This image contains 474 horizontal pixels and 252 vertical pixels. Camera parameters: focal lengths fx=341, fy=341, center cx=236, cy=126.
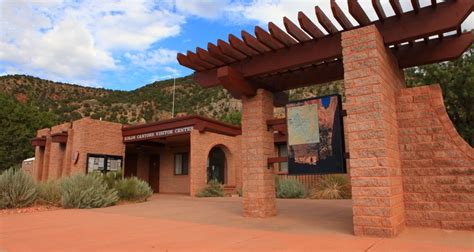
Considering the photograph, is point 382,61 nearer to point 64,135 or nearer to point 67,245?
point 67,245

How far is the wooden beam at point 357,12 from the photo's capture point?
5.58m

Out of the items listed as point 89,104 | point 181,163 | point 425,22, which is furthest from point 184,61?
point 89,104

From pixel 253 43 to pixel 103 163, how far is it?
13.2 metres

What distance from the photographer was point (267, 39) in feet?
22.9

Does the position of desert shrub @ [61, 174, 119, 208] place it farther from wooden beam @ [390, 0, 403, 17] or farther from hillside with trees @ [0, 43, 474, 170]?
hillside with trees @ [0, 43, 474, 170]

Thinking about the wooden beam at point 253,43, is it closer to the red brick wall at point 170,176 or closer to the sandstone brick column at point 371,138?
the sandstone brick column at point 371,138

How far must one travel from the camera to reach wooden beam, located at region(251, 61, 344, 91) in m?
7.90

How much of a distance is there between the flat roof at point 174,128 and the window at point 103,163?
1.30m

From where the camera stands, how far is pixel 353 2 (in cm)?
556

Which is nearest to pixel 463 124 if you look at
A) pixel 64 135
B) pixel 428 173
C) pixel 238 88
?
pixel 428 173

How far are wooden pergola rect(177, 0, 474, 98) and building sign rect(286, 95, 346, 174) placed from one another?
2.95 ft

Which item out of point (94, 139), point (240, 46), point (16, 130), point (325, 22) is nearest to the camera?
point (325, 22)

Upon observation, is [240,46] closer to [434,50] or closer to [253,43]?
[253,43]

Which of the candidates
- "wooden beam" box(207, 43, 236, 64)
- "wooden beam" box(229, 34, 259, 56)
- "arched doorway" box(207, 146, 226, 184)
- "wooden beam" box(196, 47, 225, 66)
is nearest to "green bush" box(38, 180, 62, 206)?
"wooden beam" box(196, 47, 225, 66)
